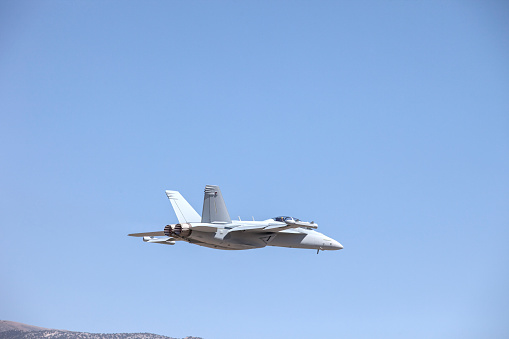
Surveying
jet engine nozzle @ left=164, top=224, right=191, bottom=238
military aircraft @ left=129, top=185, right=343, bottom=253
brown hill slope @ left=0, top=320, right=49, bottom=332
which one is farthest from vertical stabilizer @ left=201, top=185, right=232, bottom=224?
brown hill slope @ left=0, top=320, right=49, bottom=332

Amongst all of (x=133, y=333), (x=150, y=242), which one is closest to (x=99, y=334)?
(x=133, y=333)

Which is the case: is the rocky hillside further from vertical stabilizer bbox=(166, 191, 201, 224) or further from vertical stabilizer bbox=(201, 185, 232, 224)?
vertical stabilizer bbox=(201, 185, 232, 224)

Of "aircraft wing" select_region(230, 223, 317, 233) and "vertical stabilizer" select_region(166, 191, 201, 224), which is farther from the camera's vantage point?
"vertical stabilizer" select_region(166, 191, 201, 224)

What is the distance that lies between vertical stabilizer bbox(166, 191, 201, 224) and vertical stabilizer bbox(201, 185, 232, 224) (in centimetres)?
313

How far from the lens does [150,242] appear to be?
6081 centimetres

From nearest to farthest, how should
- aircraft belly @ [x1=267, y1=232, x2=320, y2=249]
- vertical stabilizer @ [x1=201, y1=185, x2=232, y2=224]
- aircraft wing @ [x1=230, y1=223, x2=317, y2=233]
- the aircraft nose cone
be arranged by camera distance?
aircraft wing @ [x1=230, y1=223, x2=317, y2=233] → vertical stabilizer @ [x1=201, y1=185, x2=232, y2=224] → aircraft belly @ [x1=267, y1=232, x2=320, y2=249] → the aircraft nose cone

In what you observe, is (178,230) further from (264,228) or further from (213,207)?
(264,228)

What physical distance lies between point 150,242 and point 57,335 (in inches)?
3209

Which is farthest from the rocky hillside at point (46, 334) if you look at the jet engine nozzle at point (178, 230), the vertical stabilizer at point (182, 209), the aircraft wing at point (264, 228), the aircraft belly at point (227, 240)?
the aircraft wing at point (264, 228)

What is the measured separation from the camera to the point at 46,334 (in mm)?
131625

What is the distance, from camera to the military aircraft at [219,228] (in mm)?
54062

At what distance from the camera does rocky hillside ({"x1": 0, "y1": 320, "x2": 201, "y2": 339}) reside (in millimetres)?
126312

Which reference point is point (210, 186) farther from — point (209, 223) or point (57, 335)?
point (57, 335)

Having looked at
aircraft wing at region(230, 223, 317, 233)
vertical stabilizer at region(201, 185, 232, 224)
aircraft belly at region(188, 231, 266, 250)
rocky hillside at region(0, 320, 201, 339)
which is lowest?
rocky hillside at region(0, 320, 201, 339)
